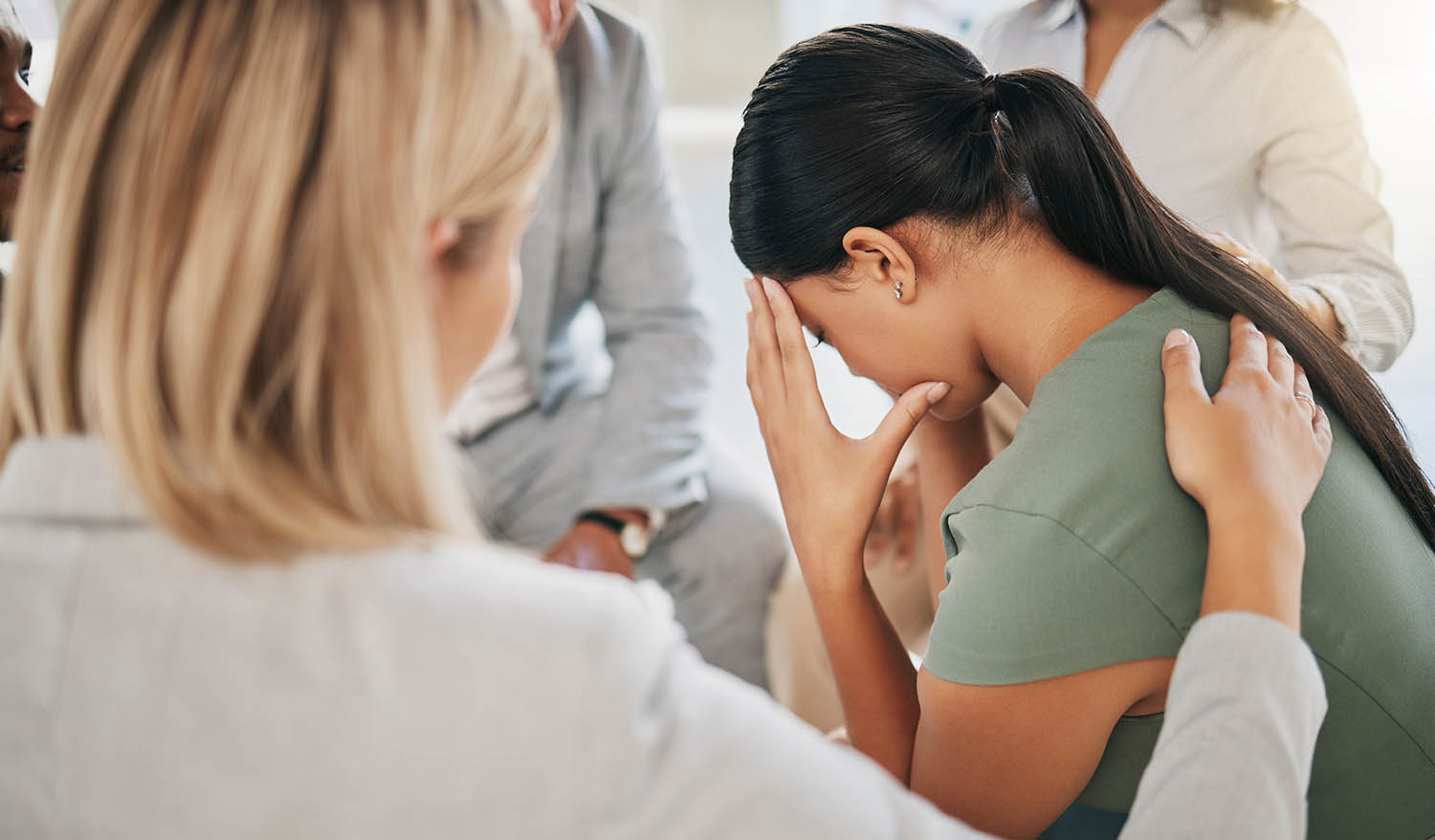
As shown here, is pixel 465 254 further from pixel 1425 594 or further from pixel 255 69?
pixel 1425 594

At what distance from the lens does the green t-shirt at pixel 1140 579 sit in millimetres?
792

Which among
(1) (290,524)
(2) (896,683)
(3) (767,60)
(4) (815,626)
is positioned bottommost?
(3) (767,60)

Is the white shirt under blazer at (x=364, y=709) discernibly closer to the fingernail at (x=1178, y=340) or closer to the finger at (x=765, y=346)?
the fingernail at (x=1178, y=340)

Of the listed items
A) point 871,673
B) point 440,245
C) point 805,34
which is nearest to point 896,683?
point 871,673

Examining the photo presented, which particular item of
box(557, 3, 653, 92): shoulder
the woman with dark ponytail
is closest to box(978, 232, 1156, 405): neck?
the woman with dark ponytail

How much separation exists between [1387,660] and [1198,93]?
94 cm

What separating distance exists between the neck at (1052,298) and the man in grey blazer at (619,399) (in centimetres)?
67

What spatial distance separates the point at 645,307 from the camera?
1.61 meters

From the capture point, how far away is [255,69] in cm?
55

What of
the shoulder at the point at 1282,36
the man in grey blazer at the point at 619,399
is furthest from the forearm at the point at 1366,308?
the man in grey blazer at the point at 619,399

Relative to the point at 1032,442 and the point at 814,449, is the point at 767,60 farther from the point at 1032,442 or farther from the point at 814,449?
the point at 1032,442

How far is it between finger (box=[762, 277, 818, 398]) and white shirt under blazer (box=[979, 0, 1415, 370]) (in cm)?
66

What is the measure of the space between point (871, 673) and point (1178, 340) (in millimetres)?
406

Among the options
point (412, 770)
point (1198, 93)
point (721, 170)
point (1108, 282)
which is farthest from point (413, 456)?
point (721, 170)
